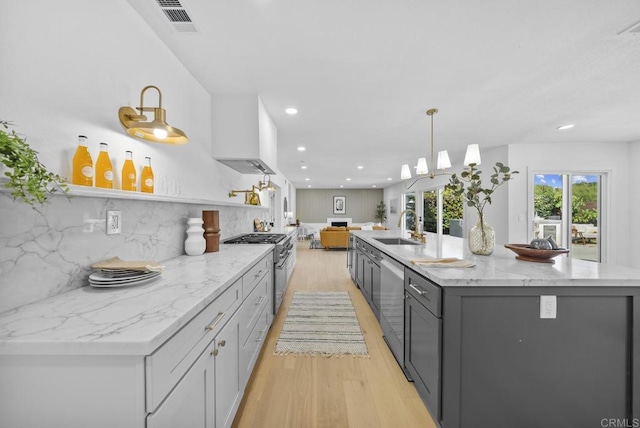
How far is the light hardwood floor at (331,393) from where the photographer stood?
1485 mm

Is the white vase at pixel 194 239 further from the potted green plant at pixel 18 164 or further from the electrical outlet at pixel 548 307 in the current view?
the electrical outlet at pixel 548 307

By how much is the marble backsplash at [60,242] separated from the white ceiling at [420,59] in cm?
124

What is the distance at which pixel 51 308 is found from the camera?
35.9 inches

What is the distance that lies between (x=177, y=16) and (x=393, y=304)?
247cm

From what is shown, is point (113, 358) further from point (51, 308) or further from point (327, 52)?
point (327, 52)

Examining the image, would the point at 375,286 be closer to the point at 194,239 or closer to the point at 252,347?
the point at 252,347

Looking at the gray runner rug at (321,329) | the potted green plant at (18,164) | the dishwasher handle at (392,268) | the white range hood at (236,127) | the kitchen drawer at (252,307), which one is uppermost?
the white range hood at (236,127)

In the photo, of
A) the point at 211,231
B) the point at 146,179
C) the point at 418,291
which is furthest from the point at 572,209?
the point at 146,179

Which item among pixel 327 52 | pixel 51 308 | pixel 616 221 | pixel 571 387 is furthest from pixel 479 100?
pixel 616 221

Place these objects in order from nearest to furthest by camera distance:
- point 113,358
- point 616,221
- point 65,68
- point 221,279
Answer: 1. point 113,358
2. point 65,68
3. point 221,279
4. point 616,221

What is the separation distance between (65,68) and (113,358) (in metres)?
1.22

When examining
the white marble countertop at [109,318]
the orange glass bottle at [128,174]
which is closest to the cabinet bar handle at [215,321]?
the white marble countertop at [109,318]

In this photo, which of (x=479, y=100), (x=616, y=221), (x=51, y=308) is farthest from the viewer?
(x=616, y=221)

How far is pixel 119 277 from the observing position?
114 centimetres
